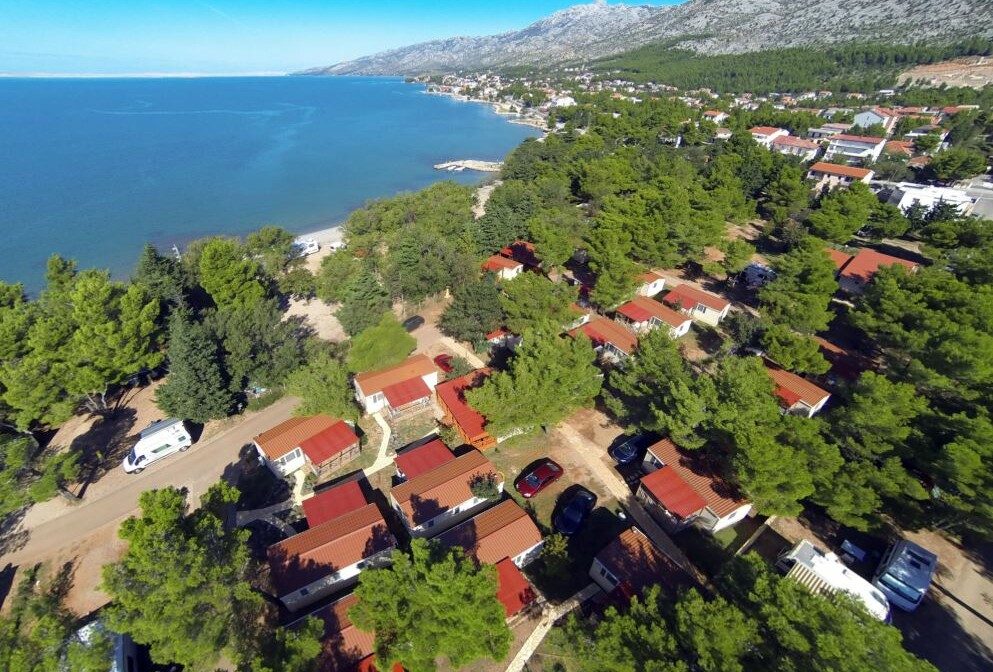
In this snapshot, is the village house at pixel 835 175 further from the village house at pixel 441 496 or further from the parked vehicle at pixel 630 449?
the village house at pixel 441 496

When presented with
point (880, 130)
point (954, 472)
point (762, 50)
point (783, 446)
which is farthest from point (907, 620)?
point (762, 50)

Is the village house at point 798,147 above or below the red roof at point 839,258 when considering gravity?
above

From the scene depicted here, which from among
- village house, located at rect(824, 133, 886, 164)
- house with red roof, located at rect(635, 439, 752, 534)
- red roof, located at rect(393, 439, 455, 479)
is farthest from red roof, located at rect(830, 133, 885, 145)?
red roof, located at rect(393, 439, 455, 479)

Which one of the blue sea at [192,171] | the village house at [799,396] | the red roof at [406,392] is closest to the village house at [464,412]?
the red roof at [406,392]

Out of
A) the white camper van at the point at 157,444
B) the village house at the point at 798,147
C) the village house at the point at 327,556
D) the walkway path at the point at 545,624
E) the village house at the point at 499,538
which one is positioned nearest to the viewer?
the walkway path at the point at 545,624

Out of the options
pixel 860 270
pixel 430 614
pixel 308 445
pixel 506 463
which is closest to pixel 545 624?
pixel 430 614

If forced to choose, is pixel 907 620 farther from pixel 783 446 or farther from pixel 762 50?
pixel 762 50
